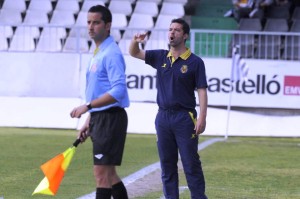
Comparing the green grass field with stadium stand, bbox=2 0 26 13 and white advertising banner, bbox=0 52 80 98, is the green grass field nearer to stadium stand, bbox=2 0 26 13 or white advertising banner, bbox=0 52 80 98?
white advertising banner, bbox=0 52 80 98

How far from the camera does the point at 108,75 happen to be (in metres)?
7.78

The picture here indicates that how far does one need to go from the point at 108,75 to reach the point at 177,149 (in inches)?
81.0

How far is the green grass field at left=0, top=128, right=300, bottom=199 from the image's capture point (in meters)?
11.3

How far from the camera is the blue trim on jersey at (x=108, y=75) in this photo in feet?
25.3

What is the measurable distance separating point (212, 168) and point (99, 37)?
6648 millimetres

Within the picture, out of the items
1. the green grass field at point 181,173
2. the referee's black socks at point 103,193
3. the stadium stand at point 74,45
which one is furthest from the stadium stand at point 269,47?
the referee's black socks at point 103,193

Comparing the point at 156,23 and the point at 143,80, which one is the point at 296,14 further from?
the point at 143,80

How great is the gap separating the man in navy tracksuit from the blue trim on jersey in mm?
1389

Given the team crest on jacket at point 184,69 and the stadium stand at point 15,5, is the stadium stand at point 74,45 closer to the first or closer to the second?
the stadium stand at point 15,5

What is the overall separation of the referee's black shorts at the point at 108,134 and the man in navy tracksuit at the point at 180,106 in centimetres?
148

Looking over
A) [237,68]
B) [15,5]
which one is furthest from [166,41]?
[15,5]

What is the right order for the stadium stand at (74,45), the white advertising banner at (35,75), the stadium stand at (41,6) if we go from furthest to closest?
1. the stadium stand at (41,6)
2. the stadium stand at (74,45)
3. the white advertising banner at (35,75)

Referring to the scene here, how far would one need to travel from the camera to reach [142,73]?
22984mm

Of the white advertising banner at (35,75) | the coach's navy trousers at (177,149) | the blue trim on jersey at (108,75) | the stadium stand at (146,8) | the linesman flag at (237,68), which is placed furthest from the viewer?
the stadium stand at (146,8)
